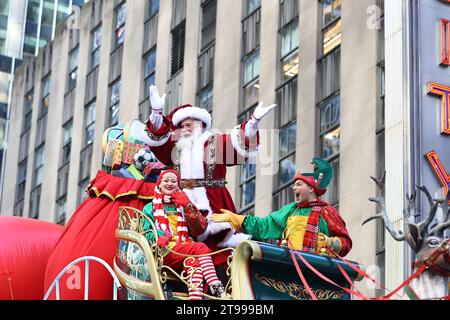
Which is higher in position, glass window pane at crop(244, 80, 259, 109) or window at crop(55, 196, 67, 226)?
glass window pane at crop(244, 80, 259, 109)

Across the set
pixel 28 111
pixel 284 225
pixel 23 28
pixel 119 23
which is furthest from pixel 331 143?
pixel 23 28

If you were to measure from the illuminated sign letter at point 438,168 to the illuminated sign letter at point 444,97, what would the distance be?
56cm

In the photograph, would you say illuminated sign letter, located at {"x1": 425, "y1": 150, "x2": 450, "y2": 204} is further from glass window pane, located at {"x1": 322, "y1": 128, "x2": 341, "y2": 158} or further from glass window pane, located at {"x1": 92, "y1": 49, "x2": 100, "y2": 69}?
glass window pane, located at {"x1": 92, "y1": 49, "x2": 100, "y2": 69}

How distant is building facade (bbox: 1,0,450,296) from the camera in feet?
A: 92.4

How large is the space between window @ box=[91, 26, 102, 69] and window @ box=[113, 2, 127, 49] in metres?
1.61

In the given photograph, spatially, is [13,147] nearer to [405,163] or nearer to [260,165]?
[260,165]

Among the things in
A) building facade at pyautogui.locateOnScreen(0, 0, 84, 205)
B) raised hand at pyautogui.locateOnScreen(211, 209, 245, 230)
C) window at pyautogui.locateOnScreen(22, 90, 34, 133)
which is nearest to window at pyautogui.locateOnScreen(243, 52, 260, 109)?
raised hand at pyautogui.locateOnScreen(211, 209, 245, 230)

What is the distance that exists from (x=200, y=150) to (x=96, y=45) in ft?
114

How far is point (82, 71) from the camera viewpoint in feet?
168

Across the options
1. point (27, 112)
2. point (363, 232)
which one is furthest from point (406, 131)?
point (27, 112)

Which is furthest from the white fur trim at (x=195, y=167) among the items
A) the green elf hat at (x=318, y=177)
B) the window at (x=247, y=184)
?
the window at (x=247, y=184)

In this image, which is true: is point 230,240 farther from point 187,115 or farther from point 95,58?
point 95,58

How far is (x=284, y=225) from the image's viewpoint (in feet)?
50.4

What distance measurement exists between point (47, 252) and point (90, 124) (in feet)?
101
